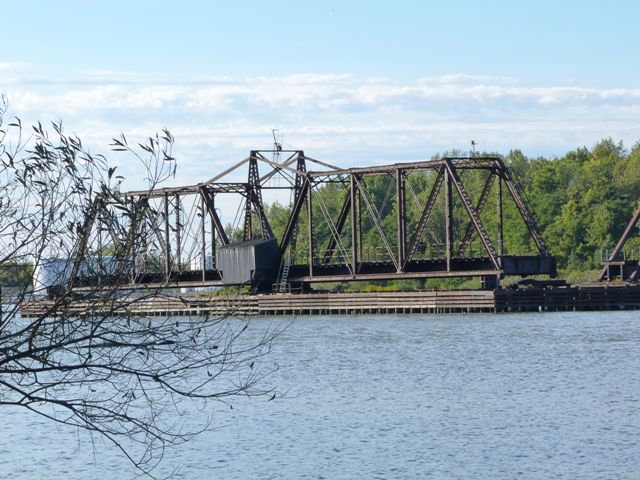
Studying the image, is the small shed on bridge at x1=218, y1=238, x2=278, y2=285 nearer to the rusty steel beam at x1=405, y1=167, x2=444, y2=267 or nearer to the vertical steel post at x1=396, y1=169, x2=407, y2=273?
the vertical steel post at x1=396, y1=169, x2=407, y2=273

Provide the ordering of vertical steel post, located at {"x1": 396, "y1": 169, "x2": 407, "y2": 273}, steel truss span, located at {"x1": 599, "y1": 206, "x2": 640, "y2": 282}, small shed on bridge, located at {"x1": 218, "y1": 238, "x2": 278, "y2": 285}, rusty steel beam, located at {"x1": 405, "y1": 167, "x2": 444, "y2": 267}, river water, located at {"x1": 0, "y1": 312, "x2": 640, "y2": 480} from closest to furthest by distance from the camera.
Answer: river water, located at {"x1": 0, "y1": 312, "x2": 640, "y2": 480}, rusty steel beam, located at {"x1": 405, "y1": 167, "x2": 444, "y2": 267}, vertical steel post, located at {"x1": 396, "y1": 169, "x2": 407, "y2": 273}, steel truss span, located at {"x1": 599, "y1": 206, "x2": 640, "y2": 282}, small shed on bridge, located at {"x1": 218, "y1": 238, "x2": 278, "y2": 285}

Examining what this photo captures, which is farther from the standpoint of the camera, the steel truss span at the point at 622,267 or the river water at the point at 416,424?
the steel truss span at the point at 622,267

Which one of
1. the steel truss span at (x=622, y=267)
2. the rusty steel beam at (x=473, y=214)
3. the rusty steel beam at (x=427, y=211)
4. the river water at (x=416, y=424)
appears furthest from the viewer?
the steel truss span at (x=622, y=267)

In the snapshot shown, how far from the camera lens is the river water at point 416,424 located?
30406 millimetres

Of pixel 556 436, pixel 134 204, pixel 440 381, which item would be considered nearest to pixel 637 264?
pixel 440 381

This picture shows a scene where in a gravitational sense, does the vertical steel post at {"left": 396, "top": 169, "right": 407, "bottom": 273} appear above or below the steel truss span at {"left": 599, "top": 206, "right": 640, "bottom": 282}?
above

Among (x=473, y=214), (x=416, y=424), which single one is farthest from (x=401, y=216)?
(x=416, y=424)

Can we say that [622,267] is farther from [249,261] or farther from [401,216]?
[249,261]

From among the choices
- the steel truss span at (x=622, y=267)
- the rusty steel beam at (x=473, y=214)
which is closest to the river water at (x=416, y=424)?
the rusty steel beam at (x=473, y=214)

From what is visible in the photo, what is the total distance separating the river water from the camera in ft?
99.8

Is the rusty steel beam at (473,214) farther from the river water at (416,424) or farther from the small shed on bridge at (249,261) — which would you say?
the river water at (416,424)

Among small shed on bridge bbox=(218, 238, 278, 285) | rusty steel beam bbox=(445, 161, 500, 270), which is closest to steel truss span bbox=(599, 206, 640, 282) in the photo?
rusty steel beam bbox=(445, 161, 500, 270)

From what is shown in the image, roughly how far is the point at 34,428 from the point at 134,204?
2378cm

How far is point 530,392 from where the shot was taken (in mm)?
43562
